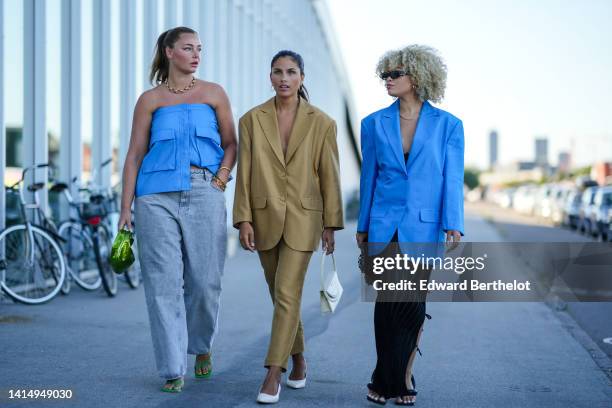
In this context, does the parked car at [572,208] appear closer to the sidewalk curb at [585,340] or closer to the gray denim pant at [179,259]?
the sidewalk curb at [585,340]

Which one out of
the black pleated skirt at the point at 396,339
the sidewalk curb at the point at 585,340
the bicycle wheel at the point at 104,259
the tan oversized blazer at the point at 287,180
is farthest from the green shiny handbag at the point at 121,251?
the bicycle wheel at the point at 104,259

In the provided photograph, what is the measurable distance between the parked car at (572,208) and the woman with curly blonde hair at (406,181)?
28.7 metres

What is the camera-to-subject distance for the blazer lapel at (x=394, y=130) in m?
5.11

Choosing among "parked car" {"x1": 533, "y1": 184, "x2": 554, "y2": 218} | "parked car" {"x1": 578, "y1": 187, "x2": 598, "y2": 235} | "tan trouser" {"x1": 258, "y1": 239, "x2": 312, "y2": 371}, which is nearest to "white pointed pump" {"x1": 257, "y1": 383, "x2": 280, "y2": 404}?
"tan trouser" {"x1": 258, "y1": 239, "x2": 312, "y2": 371}

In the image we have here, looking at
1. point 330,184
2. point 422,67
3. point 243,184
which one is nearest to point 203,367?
point 243,184

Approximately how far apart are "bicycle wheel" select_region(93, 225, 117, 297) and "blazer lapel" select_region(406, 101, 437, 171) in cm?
572

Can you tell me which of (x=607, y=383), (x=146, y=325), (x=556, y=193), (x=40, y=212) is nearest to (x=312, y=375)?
(x=607, y=383)

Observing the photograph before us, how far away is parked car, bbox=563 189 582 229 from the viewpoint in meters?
33.6

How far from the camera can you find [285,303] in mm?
5297

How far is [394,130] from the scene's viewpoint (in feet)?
17.0

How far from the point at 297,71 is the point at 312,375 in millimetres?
1944

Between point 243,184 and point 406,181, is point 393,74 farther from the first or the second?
point 243,184

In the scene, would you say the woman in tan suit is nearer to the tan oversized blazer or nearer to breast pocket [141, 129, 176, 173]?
the tan oversized blazer

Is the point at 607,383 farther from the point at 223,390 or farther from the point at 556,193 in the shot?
the point at 556,193
